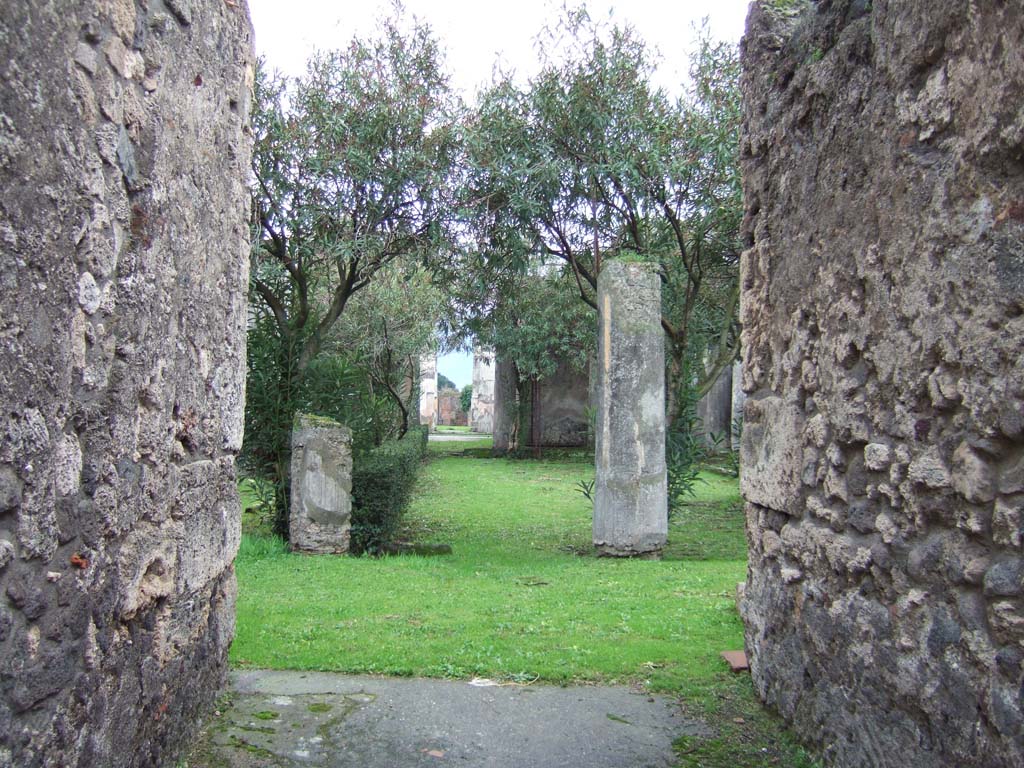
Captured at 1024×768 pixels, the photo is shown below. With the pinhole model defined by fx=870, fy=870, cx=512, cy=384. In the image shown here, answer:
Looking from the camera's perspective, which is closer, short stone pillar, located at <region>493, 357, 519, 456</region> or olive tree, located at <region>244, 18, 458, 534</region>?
olive tree, located at <region>244, 18, 458, 534</region>

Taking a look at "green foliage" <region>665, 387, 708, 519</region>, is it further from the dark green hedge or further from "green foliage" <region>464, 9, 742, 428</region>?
the dark green hedge

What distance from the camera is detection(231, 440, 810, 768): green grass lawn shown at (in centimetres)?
453

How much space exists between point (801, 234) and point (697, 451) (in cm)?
713

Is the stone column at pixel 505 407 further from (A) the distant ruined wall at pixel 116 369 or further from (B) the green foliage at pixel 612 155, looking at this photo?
(A) the distant ruined wall at pixel 116 369

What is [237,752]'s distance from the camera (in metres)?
3.44

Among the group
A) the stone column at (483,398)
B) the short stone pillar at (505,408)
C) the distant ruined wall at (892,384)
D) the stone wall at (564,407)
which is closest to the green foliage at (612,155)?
the distant ruined wall at (892,384)

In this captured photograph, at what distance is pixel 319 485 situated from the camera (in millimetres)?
9305

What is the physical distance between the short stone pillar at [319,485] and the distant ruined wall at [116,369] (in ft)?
17.6

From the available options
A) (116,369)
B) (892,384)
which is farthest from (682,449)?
(116,369)

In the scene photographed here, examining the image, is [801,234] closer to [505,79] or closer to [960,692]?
[960,692]

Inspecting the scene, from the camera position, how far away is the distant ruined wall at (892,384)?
7.29 ft

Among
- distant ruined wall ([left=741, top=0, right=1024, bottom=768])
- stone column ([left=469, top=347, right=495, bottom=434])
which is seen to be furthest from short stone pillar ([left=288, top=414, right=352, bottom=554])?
stone column ([left=469, top=347, right=495, bottom=434])

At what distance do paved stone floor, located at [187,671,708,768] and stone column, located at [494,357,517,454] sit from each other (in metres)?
20.0

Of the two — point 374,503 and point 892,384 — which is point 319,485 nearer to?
point 374,503
